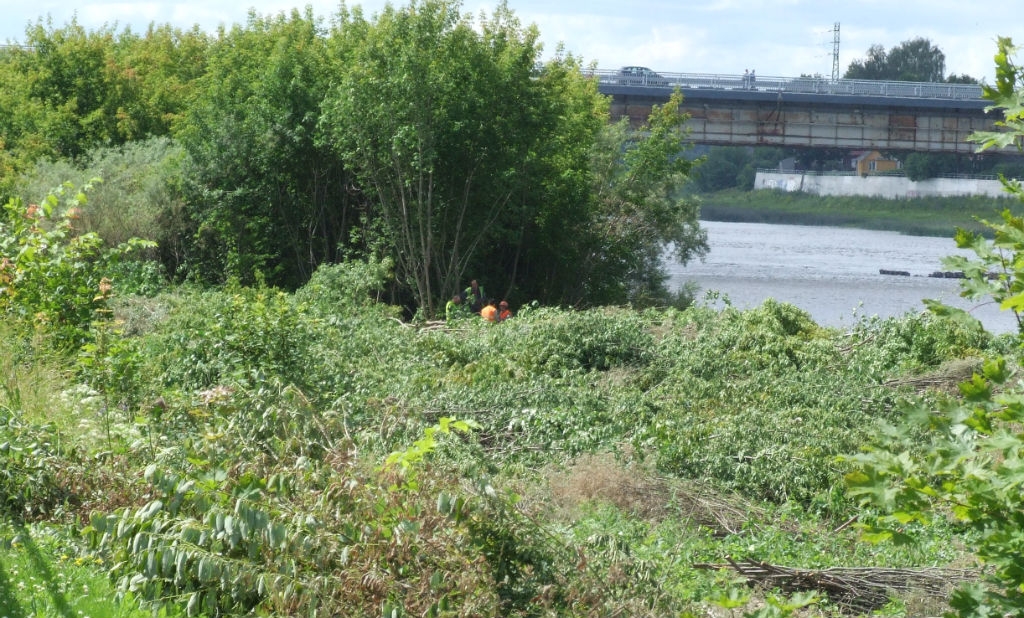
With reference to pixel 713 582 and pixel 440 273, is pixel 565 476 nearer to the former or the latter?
pixel 713 582

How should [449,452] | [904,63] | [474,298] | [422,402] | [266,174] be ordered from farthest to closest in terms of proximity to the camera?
[904,63] → [266,174] → [474,298] → [422,402] → [449,452]

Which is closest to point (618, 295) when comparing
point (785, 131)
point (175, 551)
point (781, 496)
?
point (785, 131)

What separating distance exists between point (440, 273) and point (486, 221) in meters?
1.63

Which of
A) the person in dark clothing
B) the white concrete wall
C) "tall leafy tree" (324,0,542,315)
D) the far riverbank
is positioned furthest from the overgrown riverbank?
the white concrete wall

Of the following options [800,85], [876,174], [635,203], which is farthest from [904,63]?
[635,203]

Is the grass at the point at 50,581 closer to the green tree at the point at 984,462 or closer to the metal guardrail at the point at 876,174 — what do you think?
the green tree at the point at 984,462

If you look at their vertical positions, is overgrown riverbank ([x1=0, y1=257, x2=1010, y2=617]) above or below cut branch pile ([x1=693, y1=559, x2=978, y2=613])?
above

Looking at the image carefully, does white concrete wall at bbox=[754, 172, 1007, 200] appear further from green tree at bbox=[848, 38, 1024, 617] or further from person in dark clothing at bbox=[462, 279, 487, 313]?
green tree at bbox=[848, 38, 1024, 617]

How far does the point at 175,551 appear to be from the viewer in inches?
207

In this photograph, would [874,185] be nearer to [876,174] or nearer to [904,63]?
[876,174]

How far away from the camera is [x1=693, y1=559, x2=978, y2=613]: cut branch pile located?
22.6 feet

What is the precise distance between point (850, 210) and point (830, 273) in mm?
25154

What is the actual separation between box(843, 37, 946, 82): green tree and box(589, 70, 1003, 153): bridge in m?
59.3

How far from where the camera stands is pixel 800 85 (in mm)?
46844
